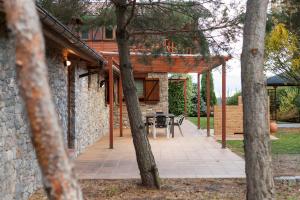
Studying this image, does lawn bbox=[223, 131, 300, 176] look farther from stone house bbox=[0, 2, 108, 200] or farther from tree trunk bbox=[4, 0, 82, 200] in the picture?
tree trunk bbox=[4, 0, 82, 200]

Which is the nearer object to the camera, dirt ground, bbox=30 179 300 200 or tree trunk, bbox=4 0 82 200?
tree trunk, bbox=4 0 82 200

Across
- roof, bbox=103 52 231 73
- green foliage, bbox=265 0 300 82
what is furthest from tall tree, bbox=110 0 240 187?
green foliage, bbox=265 0 300 82

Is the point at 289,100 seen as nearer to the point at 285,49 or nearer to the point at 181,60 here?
the point at 285,49

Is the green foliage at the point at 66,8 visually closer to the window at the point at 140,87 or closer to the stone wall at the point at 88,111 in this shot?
the stone wall at the point at 88,111

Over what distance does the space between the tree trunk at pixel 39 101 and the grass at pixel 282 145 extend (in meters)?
10.5

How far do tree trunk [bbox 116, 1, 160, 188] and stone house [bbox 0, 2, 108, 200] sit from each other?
0.79 meters

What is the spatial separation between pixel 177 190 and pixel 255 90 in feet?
9.63

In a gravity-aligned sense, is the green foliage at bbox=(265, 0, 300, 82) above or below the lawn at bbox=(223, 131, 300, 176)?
above

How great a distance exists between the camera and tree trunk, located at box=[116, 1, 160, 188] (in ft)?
25.1

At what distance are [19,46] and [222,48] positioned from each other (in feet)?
23.5

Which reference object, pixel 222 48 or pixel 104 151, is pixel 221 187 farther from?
pixel 104 151

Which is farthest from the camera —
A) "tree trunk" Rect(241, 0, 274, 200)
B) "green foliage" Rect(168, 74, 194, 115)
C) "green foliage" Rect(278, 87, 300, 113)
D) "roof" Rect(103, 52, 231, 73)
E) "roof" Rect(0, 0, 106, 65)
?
"green foliage" Rect(168, 74, 194, 115)

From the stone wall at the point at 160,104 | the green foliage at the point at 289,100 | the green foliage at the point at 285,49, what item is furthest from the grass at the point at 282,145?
the green foliage at the point at 289,100

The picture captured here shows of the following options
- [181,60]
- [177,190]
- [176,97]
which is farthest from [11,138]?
[176,97]
